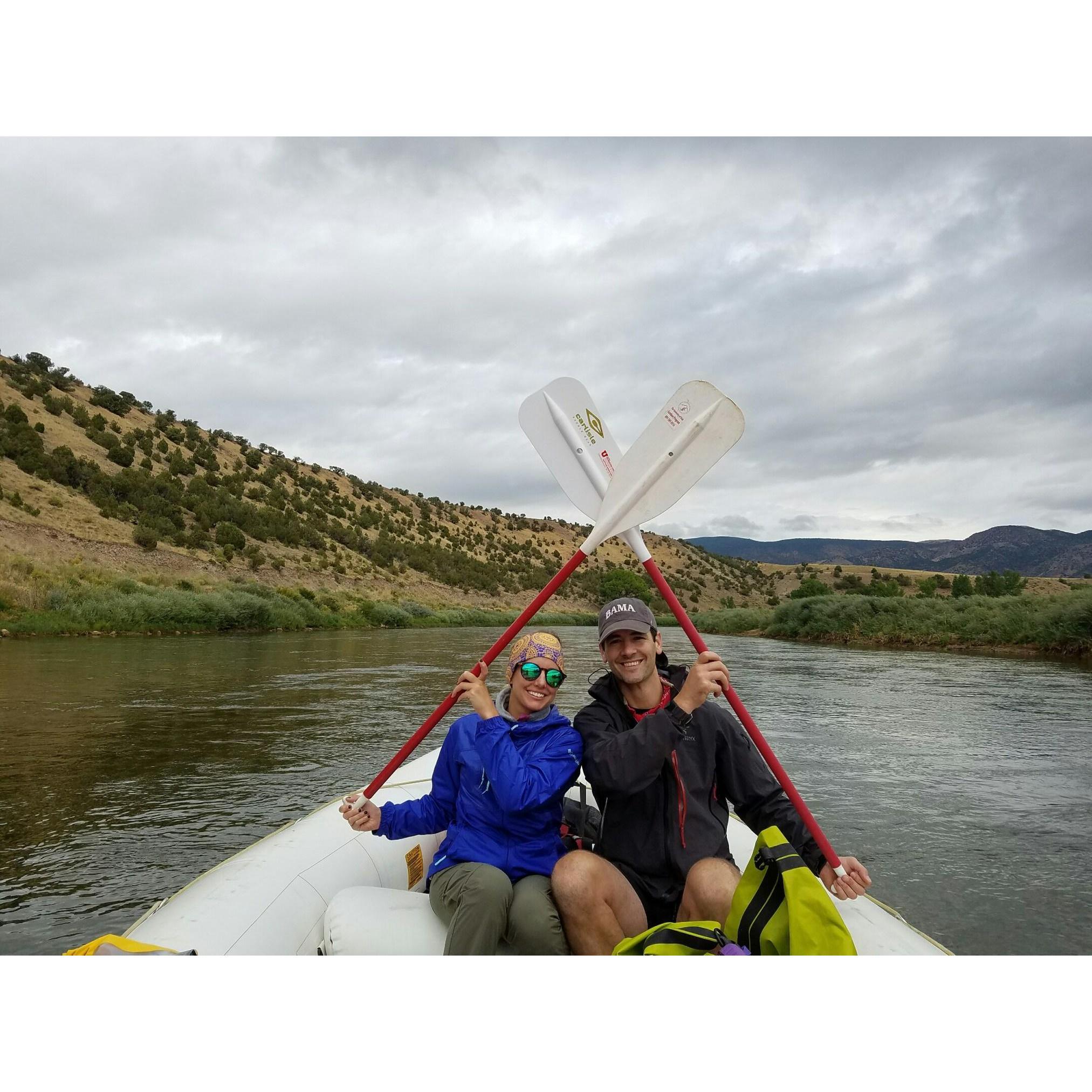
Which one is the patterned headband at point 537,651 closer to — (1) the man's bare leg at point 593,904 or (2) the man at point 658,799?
(2) the man at point 658,799

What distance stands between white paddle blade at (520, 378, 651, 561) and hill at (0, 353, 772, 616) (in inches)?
614

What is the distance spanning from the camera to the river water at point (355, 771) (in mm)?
3836

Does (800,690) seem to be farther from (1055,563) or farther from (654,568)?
(1055,563)

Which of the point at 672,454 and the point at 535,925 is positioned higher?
the point at 672,454

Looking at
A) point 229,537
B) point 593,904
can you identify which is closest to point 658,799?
point 593,904

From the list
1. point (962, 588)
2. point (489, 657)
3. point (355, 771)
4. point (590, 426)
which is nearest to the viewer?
point (489, 657)

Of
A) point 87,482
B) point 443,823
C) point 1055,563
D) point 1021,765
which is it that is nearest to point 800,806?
point 443,823

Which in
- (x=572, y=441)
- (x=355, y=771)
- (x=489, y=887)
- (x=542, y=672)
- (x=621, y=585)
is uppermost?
(x=621, y=585)

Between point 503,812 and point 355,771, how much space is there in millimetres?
4239

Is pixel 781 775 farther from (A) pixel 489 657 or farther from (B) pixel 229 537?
(B) pixel 229 537

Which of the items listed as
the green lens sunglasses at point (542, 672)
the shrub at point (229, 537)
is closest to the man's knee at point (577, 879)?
the green lens sunglasses at point (542, 672)

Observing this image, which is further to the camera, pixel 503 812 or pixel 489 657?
pixel 489 657

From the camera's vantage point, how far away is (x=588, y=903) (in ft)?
7.10

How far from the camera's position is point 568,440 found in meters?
3.57
